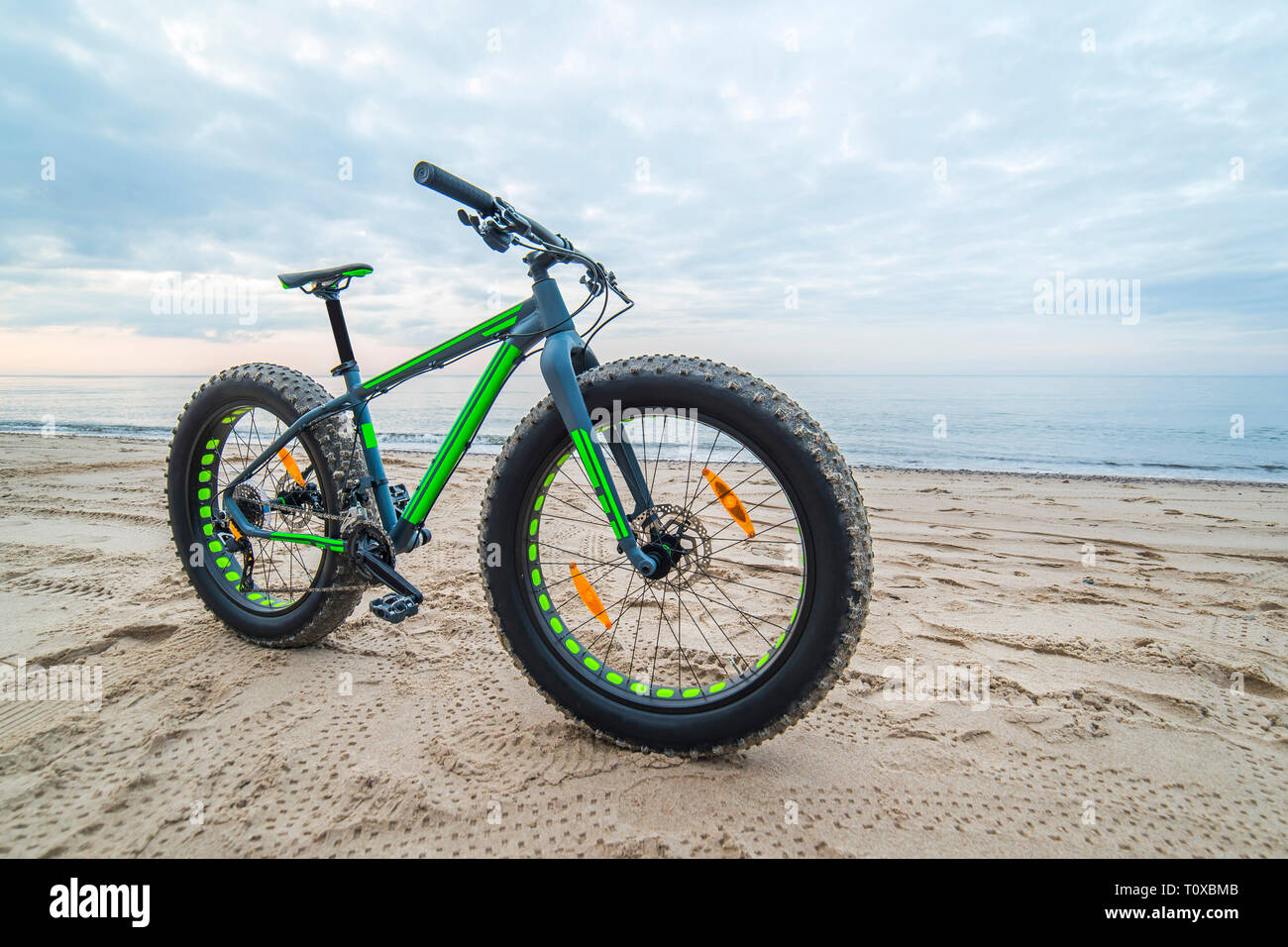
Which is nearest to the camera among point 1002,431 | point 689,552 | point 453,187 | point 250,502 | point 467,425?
point 689,552

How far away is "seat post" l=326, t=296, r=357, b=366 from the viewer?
2.75m

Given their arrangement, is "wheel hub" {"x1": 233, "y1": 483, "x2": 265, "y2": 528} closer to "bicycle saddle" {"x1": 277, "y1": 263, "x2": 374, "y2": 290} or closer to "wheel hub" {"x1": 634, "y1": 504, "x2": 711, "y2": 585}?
"bicycle saddle" {"x1": 277, "y1": 263, "x2": 374, "y2": 290}

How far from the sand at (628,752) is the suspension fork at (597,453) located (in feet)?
2.25

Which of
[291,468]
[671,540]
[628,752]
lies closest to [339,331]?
[291,468]

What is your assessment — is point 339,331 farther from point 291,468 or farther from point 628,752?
point 628,752

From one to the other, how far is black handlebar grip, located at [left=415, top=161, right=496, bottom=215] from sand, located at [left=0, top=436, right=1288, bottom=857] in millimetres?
1824

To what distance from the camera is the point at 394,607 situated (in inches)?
90.8

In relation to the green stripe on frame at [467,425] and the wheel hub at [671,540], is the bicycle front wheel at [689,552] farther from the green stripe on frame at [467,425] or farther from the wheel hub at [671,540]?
the green stripe on frame at [467,425]

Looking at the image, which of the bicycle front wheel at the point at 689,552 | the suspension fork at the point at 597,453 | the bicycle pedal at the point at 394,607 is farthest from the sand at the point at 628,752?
the suspension fork at the point at 597,453

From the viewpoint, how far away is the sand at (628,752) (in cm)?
157

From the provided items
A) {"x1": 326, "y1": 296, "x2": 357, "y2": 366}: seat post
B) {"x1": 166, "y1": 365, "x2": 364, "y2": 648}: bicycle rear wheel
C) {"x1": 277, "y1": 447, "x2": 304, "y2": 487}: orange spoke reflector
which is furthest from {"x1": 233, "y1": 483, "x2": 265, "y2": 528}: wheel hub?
{"x1": 326, "y1": 296, "x2": 357, "y2": 366}: seat post

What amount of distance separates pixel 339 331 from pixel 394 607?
1339mm

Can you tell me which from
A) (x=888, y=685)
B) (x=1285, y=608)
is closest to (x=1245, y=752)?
(x=888, y=685)
